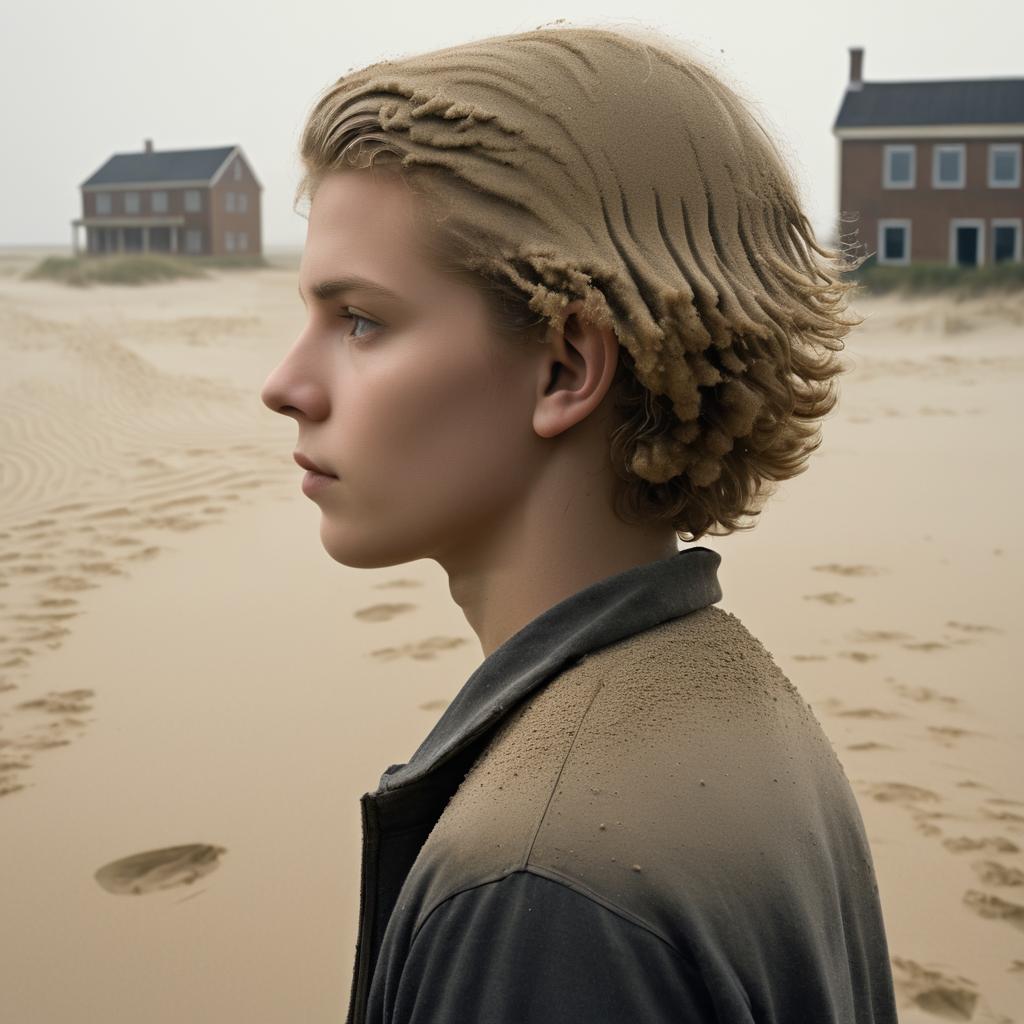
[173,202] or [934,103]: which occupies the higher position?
[934,103]

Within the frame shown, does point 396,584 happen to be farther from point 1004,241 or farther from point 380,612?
point 1004,241

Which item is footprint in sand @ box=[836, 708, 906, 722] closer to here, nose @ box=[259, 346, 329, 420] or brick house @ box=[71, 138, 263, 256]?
nose @ box=[259, 346, 329, 420]

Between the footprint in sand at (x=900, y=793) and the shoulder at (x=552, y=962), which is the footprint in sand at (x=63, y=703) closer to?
the footprint in sand at (x=900, y=793)

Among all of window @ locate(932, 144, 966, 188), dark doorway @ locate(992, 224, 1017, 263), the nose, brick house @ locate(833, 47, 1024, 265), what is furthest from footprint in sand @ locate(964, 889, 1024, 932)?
window @ locate(932, 144, 966, 188)

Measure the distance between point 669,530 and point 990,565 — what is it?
6513mm

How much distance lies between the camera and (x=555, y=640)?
1.25 m

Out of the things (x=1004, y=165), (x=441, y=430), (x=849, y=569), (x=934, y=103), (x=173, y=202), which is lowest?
(x=849, y=569)

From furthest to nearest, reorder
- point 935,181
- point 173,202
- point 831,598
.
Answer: point 173,202 < point 935,181 < point 831,598

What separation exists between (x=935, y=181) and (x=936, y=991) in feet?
97.1

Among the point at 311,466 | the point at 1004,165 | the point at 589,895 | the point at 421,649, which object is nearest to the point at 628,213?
the point at 311,466

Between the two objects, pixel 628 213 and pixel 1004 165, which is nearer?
pixel 628 213

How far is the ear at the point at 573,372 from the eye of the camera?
4.18ft

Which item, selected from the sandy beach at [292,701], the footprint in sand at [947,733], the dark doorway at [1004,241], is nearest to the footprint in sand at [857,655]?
the sandy beach at [292,701]

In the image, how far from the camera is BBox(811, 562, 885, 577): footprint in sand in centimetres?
727
